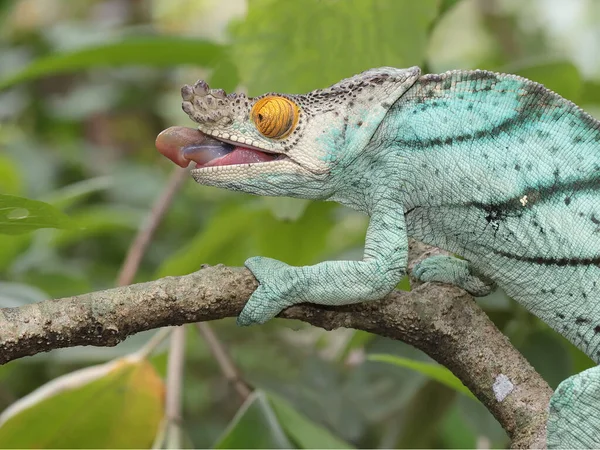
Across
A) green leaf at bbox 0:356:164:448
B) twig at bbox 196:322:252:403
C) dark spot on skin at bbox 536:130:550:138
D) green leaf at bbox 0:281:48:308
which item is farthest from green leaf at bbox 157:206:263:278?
dark spot on skin at bbox 536:130:550:138

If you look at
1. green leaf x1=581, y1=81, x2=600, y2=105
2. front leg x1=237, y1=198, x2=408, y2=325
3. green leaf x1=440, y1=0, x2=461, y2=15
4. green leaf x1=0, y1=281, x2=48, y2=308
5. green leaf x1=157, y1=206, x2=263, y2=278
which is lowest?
front leg x1=237, y1=198, x2=408, y2=325

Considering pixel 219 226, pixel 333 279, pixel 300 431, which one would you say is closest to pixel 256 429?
pixel 300 431

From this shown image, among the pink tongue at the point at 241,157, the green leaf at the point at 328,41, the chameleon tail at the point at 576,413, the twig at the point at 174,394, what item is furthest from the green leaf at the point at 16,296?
the chameleon tail at the point at 576,413

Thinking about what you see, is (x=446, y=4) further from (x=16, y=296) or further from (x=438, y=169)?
(x=16, y=296)

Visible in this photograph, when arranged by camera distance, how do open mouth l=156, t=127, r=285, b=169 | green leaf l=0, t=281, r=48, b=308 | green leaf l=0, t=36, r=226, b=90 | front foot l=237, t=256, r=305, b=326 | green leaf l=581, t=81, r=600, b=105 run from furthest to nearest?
green leaf l=581, t=81, r=600, b=105 < green leaf l=0, t=36, r=226, b=90 < green leaf l=0, t=281, r=48, b=308 < open mouth l=156, t=127, r=285, b=169 < front foot l=237, t=256, r=305, b=326

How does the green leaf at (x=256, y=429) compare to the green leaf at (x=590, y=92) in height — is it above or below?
below

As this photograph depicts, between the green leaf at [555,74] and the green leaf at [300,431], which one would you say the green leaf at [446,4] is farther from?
the green leaf at [300,431]

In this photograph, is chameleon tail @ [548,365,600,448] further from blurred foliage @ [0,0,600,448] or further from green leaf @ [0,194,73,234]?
green leaf @ [0,194,73,234]
